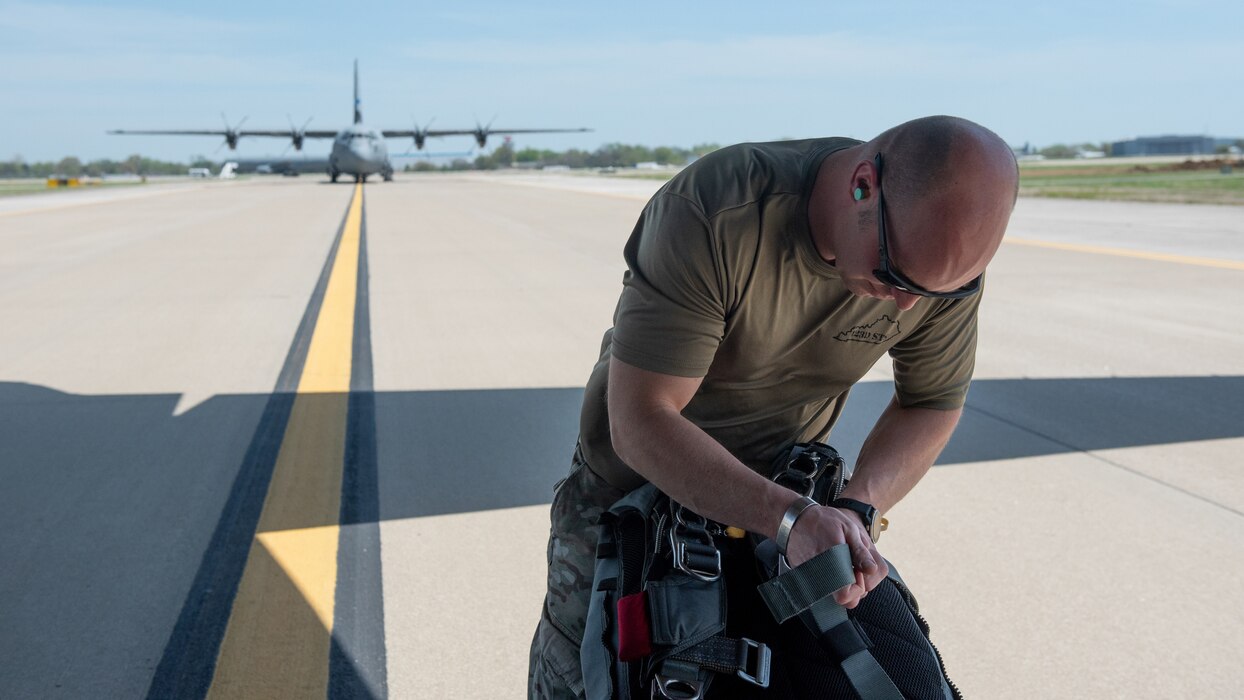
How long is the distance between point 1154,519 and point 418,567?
2.88 meters

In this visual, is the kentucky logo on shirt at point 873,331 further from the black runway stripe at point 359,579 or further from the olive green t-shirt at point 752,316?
the black runway stripe at point 359,579

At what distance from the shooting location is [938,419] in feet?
7.38

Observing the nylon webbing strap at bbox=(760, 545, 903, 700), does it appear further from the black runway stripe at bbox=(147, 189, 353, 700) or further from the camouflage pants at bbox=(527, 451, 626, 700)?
the black runway stripe at bbox=(147, 189, 353, 700)

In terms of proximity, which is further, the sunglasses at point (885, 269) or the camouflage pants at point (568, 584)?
the camouflage pants at point (568, 584)

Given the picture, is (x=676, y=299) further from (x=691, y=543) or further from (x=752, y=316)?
(x=691, y=543)

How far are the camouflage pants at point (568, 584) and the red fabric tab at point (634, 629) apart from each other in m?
0.25

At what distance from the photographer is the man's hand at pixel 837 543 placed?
1.70 metres

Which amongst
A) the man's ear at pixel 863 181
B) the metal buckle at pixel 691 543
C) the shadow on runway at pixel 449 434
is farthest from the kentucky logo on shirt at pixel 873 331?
the shadow on runway at pixel 449 434

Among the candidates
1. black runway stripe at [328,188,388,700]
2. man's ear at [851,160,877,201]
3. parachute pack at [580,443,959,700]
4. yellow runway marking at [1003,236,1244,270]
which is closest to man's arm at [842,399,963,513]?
parachute pack at [580,443,959,700]

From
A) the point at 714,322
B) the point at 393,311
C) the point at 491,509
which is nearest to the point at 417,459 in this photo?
the point at 491,509

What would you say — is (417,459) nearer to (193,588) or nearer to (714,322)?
(193,588)

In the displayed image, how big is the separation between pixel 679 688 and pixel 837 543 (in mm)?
358

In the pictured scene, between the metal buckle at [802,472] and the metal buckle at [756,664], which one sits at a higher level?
the metal buckle at [802,472]

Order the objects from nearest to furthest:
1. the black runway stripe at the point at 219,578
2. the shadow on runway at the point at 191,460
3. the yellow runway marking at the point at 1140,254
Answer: the black runway stripe at the point at 219,578 → the shadow on runway at the point at 191,460 → the yellow runway marking at the point at 1140,254
